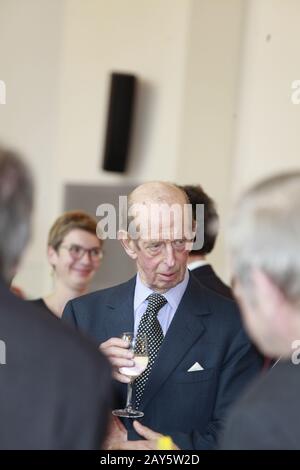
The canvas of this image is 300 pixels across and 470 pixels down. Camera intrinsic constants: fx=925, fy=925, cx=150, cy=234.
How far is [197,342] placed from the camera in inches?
115

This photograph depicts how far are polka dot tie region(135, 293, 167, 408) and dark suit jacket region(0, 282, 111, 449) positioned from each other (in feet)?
3.60

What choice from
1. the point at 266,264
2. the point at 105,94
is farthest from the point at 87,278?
the point at 105,94

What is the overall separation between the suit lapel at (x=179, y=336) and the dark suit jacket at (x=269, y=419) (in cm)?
108

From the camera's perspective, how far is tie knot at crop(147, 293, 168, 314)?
9.80ft

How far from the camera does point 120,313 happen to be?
3.01 metres

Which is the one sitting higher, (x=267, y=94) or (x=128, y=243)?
(x=267, y=94)

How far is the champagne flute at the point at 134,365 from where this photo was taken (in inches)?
106

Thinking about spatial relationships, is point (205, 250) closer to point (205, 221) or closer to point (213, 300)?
point (205, 221)

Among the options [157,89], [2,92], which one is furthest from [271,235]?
[2,92]

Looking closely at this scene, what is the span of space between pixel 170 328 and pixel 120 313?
182mm

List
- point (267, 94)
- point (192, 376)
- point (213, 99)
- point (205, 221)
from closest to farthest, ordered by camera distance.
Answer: point (192, 376)
point (205, 221)
point (267, 94)
point (213, 99)

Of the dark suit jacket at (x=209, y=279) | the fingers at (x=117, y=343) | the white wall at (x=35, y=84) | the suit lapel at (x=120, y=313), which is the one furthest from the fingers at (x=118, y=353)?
the white wall at (x=35, y=84)
